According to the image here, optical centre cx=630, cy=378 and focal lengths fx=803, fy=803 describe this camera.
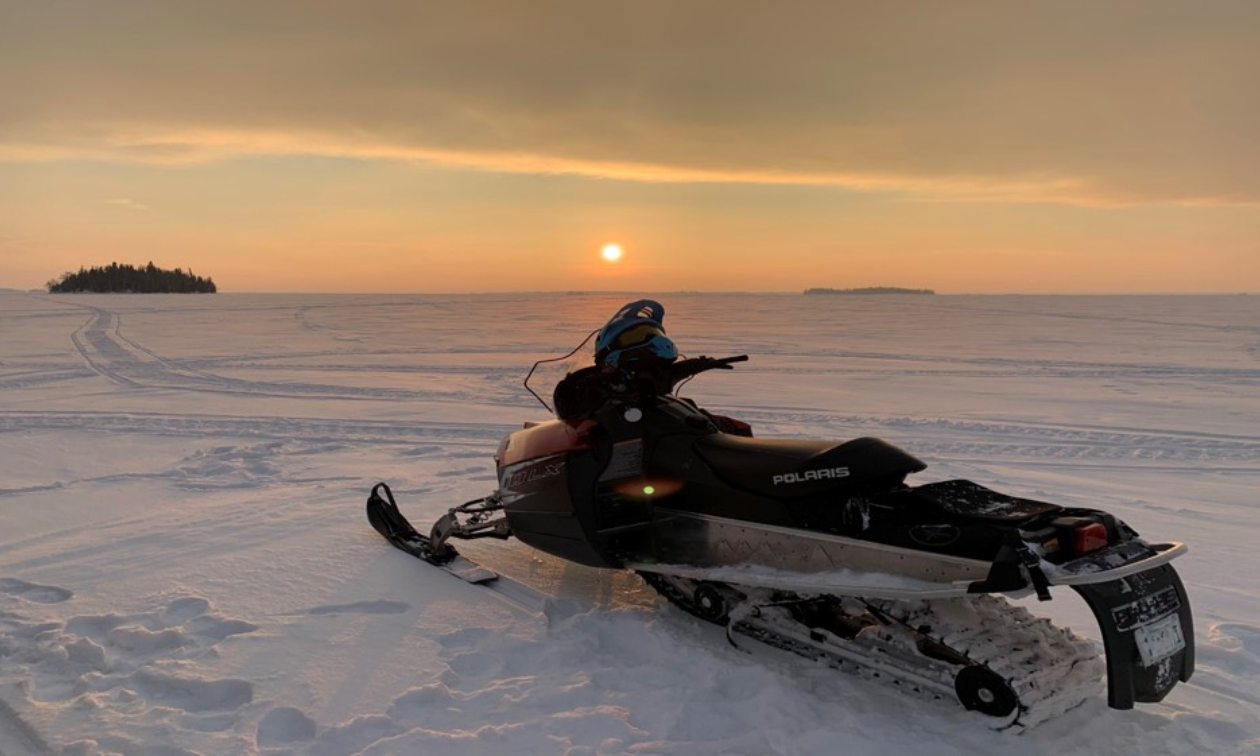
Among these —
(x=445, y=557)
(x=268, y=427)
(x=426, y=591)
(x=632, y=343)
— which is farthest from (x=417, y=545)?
(x=268, y=427)

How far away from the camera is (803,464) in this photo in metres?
3.01

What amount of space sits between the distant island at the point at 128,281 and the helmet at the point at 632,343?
278 feet

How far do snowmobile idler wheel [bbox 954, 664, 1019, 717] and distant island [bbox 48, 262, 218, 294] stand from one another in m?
86.8

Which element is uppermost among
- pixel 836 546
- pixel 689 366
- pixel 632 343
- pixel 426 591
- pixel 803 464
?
pixel 632 343

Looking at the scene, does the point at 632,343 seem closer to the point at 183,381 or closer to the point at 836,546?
the point at 836,546

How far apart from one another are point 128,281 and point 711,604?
301 feet

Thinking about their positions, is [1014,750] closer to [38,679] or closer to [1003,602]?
[1003,602]

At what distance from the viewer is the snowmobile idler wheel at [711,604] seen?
345cm

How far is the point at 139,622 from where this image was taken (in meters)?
3.51

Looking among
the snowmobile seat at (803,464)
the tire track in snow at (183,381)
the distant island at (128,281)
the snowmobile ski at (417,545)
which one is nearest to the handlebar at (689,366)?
the snowmobile seat at (803,464)

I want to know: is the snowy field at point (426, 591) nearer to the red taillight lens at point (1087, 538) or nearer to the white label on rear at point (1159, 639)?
the white label on rear at point (1159, 639)

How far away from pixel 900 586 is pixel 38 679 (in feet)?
10.4

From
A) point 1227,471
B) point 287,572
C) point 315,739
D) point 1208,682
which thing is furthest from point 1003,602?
point 1227,471

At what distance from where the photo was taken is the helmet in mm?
3857
